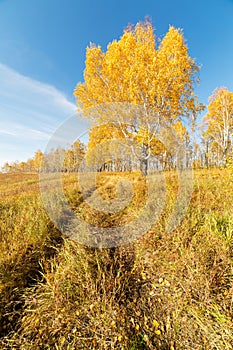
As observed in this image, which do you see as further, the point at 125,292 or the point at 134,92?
the point at 134,92

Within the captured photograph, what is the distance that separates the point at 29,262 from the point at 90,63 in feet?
44.6

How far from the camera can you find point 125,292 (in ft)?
8.20

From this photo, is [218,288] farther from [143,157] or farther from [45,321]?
[143,157]

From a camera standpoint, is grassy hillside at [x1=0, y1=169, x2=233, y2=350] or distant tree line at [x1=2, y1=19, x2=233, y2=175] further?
distant tree line at [x1=2, y1=19, x2=233, y2=175]

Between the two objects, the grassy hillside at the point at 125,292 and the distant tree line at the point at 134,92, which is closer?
the grassy hillside at the point at 125,292

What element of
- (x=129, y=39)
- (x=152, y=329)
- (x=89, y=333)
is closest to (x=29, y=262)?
(x=89, y=333)

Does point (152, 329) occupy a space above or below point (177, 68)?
below

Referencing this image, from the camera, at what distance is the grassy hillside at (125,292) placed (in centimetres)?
192

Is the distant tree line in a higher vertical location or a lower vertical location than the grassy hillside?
higher

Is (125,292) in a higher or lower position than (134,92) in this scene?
lower

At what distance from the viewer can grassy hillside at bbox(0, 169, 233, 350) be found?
1925mm

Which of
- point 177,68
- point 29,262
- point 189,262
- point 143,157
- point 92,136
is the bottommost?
point 29,262

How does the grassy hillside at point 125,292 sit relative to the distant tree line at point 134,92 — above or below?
below

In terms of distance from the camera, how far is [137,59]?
9.68 m
